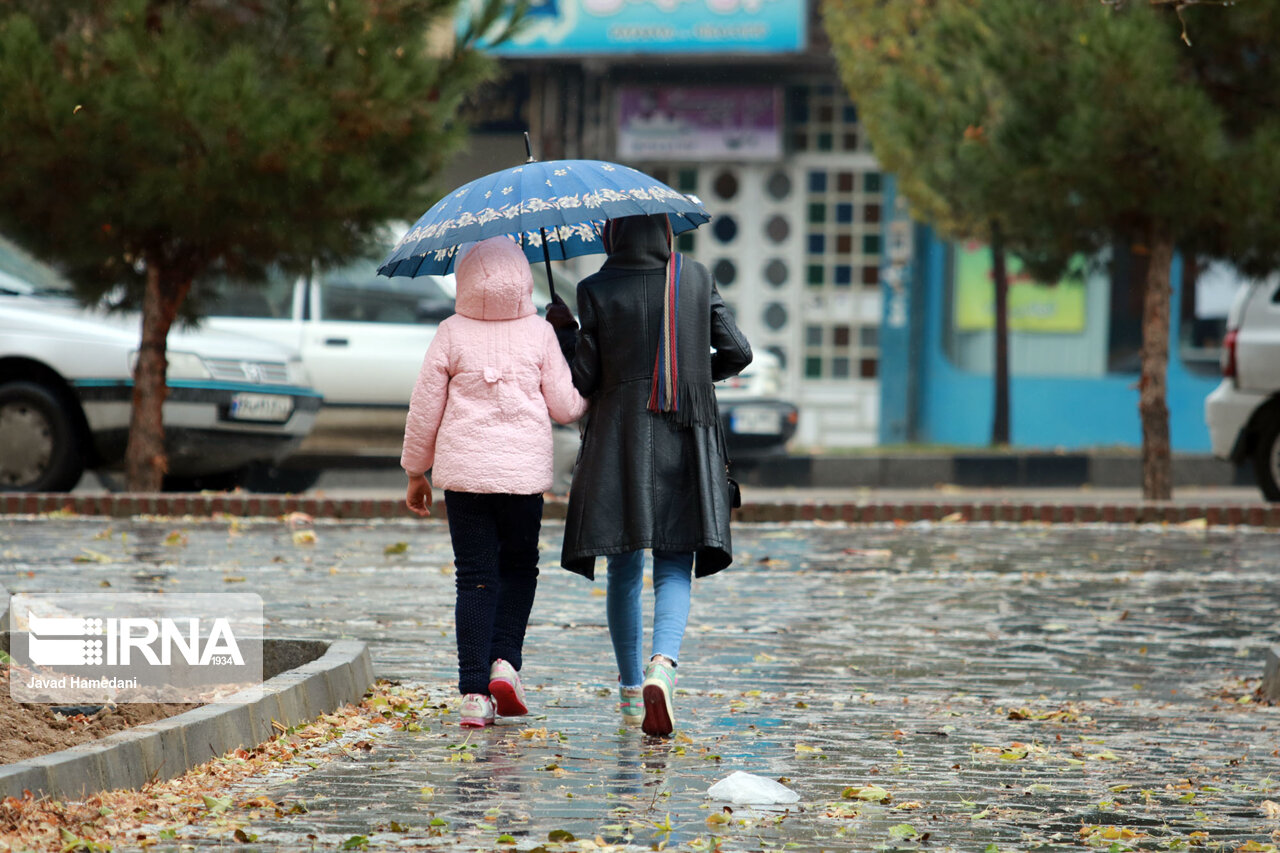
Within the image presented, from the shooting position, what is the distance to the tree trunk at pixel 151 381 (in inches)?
532

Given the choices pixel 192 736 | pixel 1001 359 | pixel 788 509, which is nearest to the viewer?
pixel 192 736

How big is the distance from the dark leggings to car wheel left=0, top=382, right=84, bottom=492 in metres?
7.81

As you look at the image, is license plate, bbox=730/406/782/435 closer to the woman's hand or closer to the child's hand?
the woman's hand

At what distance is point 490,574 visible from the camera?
248 inches

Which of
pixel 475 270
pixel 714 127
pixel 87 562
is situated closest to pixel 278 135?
pixel 87 562

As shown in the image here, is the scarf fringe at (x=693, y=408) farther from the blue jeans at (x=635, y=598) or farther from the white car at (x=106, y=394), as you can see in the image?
the white car at (x=106, y=394)

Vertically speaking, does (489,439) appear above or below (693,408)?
below

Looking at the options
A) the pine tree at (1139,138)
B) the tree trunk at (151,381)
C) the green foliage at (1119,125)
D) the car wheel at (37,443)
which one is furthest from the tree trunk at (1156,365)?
the car wheel at (37,443)

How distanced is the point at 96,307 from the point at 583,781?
374 inches

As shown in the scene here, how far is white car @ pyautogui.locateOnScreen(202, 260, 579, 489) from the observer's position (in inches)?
577

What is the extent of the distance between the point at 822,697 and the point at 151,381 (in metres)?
7.83

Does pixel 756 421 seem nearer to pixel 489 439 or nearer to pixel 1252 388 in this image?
A: pixel 1252 388

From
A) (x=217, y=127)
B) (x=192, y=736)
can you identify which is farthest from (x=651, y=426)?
(x=217, y=127)

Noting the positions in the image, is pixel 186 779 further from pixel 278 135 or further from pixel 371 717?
pixel 278 135
